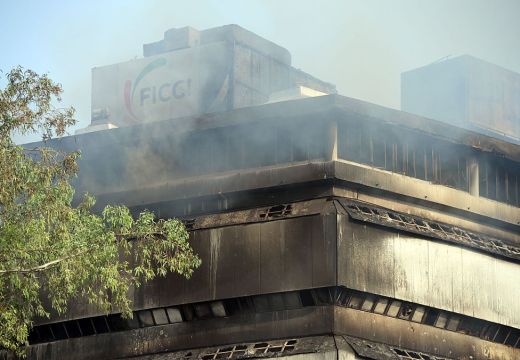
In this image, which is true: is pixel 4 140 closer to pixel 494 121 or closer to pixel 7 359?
pixel 7 359

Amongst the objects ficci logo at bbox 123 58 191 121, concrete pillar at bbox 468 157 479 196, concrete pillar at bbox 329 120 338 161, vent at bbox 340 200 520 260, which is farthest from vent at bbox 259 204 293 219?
ficci logo at bbox 123 58 191 121

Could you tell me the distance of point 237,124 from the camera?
4100cm

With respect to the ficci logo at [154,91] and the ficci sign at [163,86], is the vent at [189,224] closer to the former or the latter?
the ficci sign at [163,86]

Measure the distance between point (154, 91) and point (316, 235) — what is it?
706 inches

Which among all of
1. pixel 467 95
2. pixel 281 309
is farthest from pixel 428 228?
pixel 467 95

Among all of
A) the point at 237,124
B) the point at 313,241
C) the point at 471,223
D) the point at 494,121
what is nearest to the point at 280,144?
the point at 237,124

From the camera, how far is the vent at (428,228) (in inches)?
1518

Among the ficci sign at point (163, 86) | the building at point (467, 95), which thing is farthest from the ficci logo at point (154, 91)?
the building at point (467, 95)

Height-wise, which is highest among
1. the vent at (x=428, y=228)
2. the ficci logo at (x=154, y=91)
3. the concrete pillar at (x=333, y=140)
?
the ficci logo at (x=154, y=91)

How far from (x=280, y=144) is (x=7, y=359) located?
1211 cm

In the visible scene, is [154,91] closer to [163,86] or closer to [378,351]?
[163,86]

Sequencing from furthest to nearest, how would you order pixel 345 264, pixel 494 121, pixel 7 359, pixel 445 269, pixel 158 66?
pixel 494 121 → pixel 158 66 → pixel 7 359 → pixel 445 269 → pixel 345 264

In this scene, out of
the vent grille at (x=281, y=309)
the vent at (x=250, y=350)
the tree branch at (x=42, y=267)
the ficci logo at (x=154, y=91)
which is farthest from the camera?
the ficci logo at (x=154, y=91)

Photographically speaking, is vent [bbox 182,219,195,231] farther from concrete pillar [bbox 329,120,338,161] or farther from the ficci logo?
the ficci logo
